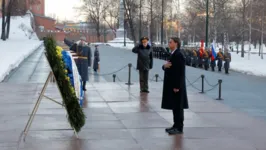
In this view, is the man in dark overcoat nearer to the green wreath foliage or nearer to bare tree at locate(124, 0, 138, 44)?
the green wreath foliage

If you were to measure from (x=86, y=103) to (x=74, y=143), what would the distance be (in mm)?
4590

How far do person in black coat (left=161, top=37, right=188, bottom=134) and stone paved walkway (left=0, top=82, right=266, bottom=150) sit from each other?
1.68 feet

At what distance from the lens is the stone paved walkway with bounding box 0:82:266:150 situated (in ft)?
25.7

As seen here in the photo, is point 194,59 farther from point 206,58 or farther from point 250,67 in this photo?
point 250,67

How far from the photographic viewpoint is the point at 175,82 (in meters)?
8.40

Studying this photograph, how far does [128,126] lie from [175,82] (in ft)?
5.18

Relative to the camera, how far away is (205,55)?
3228 centimetres

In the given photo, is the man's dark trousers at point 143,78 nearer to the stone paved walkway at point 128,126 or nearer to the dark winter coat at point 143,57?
the dark winter coat at point 143,57

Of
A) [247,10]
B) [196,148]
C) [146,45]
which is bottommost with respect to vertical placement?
[196,148]

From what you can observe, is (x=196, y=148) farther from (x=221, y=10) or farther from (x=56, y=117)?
(x=221, y=10)

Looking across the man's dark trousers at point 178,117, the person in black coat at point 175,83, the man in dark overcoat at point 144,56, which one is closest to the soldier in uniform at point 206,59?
the man in dark overcoat at point 144,56

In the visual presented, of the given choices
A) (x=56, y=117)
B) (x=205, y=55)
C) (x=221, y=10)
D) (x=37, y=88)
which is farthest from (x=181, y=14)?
(x=56, y=117)

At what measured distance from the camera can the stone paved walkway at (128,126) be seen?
7.82 m

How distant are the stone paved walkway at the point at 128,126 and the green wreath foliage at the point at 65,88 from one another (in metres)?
0.39
